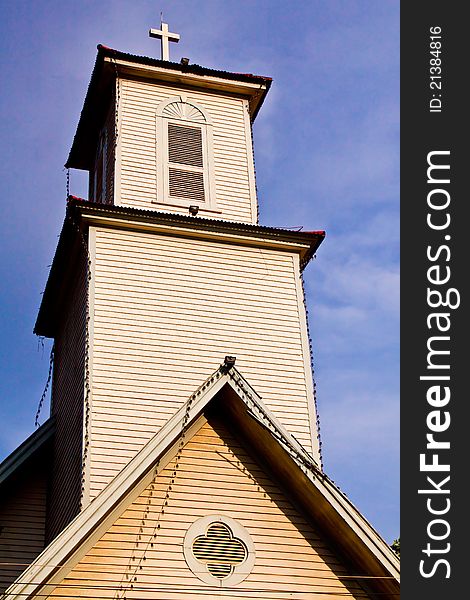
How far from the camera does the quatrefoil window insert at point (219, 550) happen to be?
1226 centimetres

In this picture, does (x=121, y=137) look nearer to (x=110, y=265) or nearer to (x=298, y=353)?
(x=110, y=265)

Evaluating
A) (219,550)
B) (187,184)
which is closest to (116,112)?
(187,184)

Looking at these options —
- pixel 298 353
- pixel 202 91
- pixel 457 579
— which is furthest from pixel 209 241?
pixel 457 579

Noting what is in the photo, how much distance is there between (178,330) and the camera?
59.3 ft

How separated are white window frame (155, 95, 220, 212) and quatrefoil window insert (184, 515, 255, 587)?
30.8ft

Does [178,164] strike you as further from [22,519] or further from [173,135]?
[22,519]

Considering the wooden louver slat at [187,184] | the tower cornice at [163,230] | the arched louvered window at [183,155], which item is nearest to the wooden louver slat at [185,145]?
the arched louvered window at [183,155]

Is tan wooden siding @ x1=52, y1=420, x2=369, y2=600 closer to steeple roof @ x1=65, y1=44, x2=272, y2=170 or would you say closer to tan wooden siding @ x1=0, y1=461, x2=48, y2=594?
tan wooden siding @ x1=0, y1=461, x2=48, y2=594

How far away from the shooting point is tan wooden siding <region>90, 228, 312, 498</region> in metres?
16.7

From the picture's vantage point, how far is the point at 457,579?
37.6 ft

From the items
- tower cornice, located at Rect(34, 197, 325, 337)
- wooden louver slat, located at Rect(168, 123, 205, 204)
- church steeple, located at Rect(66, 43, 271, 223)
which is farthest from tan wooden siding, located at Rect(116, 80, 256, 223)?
tower cornice, located at Rect(34, 197, 325, 337)

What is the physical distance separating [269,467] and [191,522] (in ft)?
5.15

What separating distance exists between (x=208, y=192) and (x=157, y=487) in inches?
385

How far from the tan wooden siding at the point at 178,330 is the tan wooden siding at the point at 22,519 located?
3474mm
